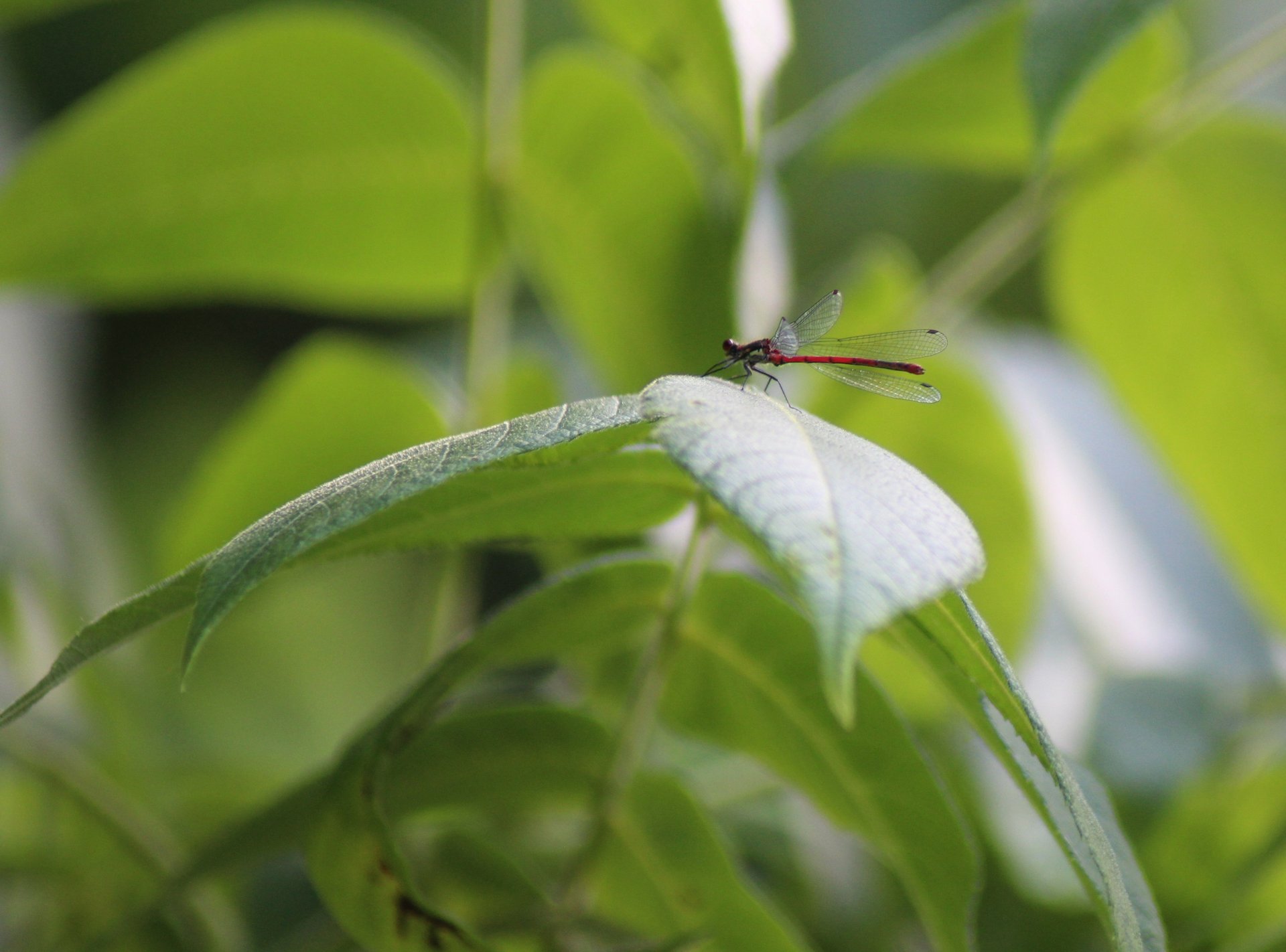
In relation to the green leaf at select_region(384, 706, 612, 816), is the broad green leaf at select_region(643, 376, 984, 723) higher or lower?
lower

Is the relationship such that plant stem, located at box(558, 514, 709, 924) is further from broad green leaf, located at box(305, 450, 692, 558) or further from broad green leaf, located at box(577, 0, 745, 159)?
broad green leaf, located at box(577, 0, 745, 159)

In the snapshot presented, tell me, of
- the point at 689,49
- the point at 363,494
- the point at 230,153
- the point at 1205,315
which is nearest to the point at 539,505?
the point at 363,494

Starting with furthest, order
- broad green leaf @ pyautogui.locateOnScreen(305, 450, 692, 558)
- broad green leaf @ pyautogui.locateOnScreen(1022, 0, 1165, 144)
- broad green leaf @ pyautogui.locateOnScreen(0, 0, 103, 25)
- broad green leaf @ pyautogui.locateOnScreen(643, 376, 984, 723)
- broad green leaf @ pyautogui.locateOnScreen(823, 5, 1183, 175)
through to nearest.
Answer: broad green leaf @ pyautogui.locateOnScreen(0, 0, 103, 25), broad green leaf @ pyautogui.locateOnScreen(823, 5, 1183, 175), broad green leaf @ pyautogui.locateOnScreen(1022, 0, 1165, 144), broad green leaf @ pyautogui.locateOnScreen(305, 450, 692, 558), broad green leaf @ pyautogui.locateOnScreen(643, 376, 984, 723)

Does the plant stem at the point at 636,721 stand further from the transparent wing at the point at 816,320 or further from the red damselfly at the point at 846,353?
the transparent wing at the point at 816,320

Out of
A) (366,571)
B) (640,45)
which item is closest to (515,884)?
(640,45)

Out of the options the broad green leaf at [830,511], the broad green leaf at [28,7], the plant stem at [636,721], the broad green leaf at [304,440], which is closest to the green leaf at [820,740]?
the plant stem at [636,721]

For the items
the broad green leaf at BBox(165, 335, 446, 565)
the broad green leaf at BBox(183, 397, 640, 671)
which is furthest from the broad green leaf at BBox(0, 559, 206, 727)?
the broad green leaf at BBox(165, 335, 446, 565)
